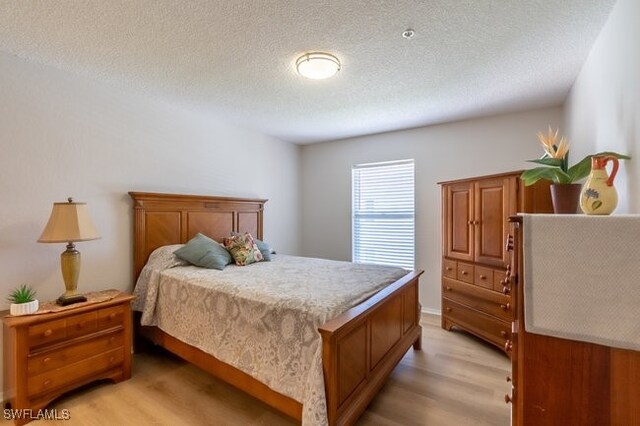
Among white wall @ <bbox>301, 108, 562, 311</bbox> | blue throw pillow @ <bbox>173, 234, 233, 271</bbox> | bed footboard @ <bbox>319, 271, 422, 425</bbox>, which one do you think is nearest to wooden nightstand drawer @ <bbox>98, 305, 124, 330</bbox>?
blue throw pillow @ <bbox>173, 234, 233, 271</bbox>

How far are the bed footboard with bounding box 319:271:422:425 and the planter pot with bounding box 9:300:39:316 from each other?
1918 millimetres

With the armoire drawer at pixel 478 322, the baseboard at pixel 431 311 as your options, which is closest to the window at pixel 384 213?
the baseboard at pixel 431 311

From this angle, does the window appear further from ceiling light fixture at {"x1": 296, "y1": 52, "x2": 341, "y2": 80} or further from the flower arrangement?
the flower arrangement

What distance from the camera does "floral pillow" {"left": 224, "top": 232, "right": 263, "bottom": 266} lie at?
3084 millimetres

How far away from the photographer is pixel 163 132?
3131mm

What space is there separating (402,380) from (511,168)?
256 cm

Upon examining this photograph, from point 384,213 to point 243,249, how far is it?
2.08m

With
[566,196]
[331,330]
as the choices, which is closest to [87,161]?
[331,330]

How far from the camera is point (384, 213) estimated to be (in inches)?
169

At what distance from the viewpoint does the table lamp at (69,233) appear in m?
2.11

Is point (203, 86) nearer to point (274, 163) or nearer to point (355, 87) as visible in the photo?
point (355, 87)

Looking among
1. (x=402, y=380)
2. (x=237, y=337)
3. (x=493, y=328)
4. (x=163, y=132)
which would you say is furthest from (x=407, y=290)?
(x=163, y=132)

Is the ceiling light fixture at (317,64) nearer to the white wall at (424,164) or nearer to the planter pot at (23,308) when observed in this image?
the white wall at (424,164)

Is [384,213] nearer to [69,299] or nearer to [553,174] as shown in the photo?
[553,174]
